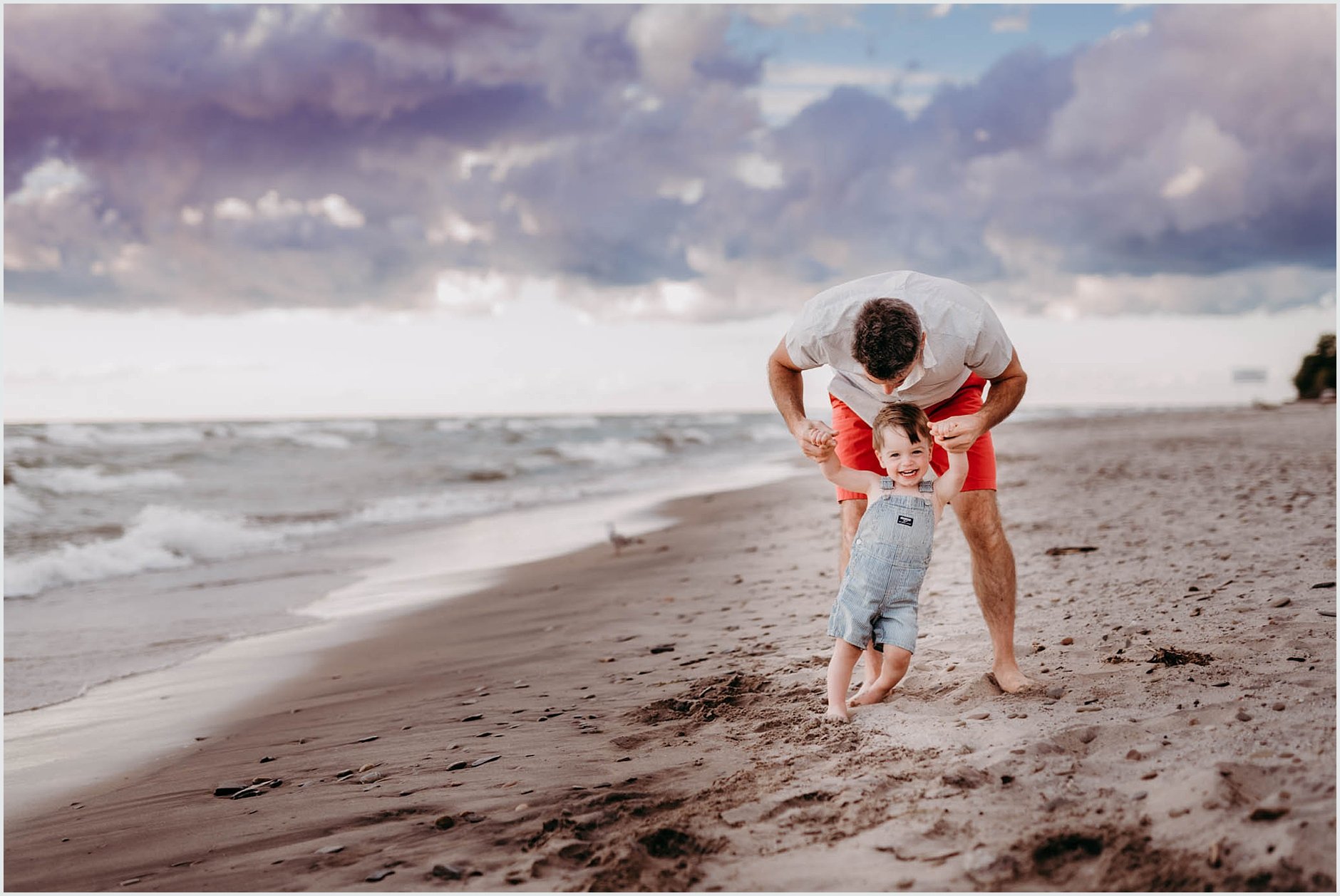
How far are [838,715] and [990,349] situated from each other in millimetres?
1411

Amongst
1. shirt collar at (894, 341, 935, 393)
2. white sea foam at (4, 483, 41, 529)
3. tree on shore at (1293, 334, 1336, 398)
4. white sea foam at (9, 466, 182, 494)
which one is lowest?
tree on shore at (1293, 334, 1336, 398)

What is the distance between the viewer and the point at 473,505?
15320 millimetres

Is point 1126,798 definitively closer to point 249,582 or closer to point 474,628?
point 474,628

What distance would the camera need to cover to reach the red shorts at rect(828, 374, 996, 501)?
3.49 meters

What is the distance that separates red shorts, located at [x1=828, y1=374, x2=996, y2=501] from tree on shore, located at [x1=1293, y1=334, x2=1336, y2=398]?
48540mm

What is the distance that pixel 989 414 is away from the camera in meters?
3.26

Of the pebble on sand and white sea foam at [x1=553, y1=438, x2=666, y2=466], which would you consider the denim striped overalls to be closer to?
the pebble on sand

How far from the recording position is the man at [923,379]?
9.87 feet

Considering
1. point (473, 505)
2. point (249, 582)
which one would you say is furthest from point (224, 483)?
point (249, 582)

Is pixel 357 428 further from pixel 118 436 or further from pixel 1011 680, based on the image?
pixel 1011 680

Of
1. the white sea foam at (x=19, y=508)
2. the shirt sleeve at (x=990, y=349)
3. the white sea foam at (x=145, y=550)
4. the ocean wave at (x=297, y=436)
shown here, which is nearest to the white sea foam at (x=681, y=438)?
the ocean wave at (x=297, y=436)

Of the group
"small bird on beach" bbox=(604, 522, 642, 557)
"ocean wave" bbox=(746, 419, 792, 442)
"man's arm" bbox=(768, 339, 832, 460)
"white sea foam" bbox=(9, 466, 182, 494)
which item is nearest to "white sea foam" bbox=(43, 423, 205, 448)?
"white sea foam" bbox=(9, 466, 182, 494)

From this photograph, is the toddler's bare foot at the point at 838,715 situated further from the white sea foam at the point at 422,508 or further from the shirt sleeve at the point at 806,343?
the white sea foam at the point at 422,508

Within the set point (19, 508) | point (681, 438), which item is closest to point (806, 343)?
point (19, 508)
